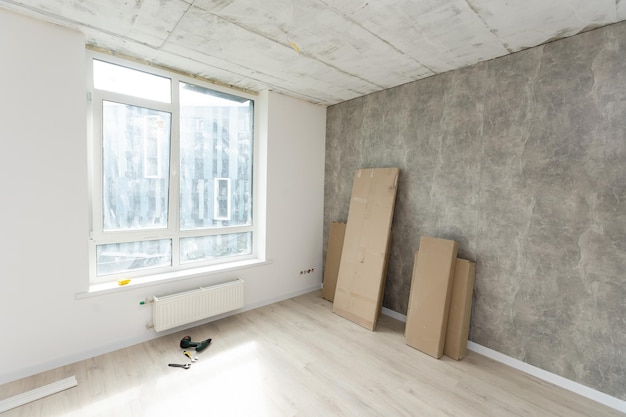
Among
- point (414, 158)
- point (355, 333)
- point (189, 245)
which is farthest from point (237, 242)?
point (414, 158)

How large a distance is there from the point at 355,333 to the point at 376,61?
9.92 ft

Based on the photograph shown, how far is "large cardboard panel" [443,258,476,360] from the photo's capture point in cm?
278

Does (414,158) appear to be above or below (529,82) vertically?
below

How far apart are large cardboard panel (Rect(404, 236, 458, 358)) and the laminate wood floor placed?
0.49 feet

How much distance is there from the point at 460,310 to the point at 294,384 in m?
1.78

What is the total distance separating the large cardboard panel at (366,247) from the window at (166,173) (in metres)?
1.44

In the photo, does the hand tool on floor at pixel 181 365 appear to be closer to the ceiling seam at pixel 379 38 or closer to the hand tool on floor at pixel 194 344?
the hand tool on floor at pixel 194 344

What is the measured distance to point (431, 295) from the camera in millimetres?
2912

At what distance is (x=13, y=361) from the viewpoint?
2.27m

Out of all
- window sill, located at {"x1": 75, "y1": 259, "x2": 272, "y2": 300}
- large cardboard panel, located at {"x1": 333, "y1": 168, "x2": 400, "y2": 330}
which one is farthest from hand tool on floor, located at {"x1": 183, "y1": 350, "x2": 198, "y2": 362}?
large cardboard panel, located at {"x1": 333, "y1": 168, "x2": 400, "y2": 330}

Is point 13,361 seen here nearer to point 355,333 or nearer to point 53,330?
point 53,330

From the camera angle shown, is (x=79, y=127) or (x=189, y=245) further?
(x=189, y=245)

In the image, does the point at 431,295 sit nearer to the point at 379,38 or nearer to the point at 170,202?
the point at 379,38

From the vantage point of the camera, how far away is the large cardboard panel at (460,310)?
2.78 meters
